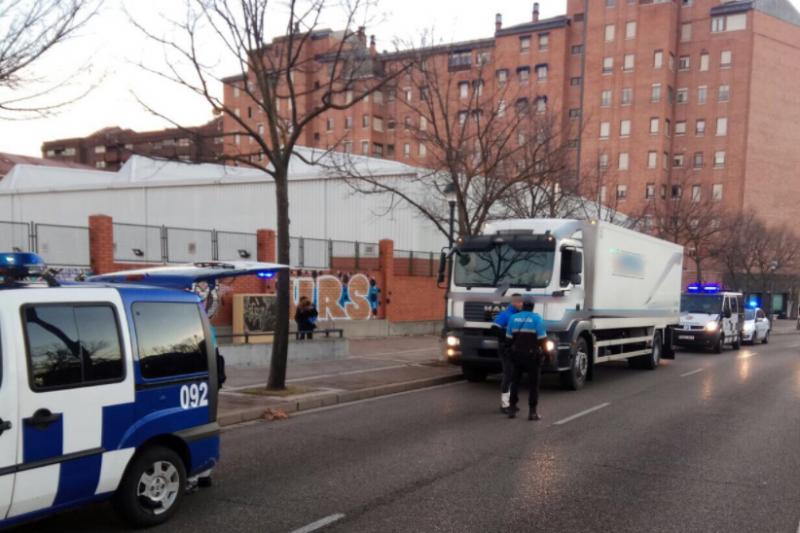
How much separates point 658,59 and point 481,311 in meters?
63.5

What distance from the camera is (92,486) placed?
470 cm

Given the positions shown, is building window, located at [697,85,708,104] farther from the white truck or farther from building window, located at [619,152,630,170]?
the white truck

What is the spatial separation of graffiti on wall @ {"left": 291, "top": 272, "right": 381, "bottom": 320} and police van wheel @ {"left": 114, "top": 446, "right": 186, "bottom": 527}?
572 inches

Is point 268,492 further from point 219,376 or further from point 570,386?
point 570,386

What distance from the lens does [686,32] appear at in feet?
226

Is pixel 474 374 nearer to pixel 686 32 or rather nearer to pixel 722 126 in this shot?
pixel 722 126

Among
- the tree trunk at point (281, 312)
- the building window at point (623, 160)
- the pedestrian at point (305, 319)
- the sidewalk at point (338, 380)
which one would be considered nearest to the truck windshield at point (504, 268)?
the sidewalk at point (338, 380)

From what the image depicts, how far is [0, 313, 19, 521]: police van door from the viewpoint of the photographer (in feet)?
13.7

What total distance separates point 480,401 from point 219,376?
6312 mm

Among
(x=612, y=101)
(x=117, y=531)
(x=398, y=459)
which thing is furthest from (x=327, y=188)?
(x=612, y=101)

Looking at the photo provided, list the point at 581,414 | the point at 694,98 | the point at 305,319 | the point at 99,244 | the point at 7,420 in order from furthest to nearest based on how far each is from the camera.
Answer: the point at 694,98
the point at 305,319
the point at 99,244
the point at 581,414
the point at 7,420

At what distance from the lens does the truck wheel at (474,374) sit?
46.4 ft

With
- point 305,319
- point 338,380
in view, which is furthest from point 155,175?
point 338,380

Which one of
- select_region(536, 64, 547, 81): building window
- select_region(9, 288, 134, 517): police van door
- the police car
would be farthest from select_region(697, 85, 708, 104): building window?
select_region(9, 288, 134, 517): police van door
